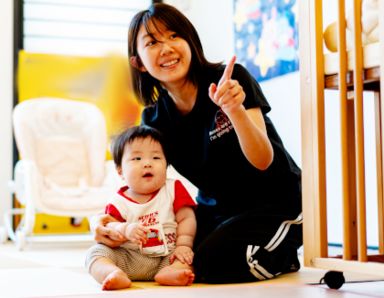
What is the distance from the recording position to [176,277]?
1.53 meters

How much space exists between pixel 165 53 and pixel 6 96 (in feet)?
9.43

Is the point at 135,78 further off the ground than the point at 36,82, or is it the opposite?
the point at 36,82

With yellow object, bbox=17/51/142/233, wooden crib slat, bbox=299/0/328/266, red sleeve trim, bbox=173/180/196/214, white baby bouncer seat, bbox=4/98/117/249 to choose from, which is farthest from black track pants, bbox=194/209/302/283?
yellow object, bbox=17/51/142/233

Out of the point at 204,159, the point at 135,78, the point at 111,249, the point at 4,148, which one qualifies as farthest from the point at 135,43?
the point at 4,148

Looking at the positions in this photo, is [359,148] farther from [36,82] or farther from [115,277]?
[36,82]

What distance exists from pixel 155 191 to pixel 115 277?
329 millimetres

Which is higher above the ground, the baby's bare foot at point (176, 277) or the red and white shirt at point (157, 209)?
the red and white shirt at point (157, 209)

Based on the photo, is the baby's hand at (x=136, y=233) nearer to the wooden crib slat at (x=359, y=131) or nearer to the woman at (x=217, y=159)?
the woman at (x=217, y=159)

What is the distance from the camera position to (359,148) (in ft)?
4.16

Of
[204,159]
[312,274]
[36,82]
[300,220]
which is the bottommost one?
[312,274]

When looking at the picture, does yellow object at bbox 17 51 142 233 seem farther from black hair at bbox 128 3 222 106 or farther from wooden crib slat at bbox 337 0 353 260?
wooden crib slat at bbox 337 0 353 260

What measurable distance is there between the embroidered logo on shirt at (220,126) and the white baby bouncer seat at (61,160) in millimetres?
1741

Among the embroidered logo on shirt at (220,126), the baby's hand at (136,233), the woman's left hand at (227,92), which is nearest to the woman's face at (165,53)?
the embroidered logo on shirt at (220,126)

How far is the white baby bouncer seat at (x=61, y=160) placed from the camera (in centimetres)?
324
